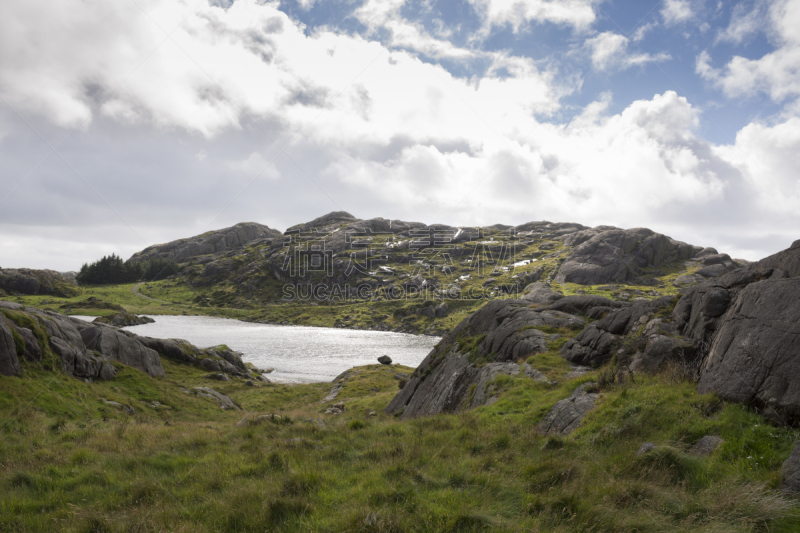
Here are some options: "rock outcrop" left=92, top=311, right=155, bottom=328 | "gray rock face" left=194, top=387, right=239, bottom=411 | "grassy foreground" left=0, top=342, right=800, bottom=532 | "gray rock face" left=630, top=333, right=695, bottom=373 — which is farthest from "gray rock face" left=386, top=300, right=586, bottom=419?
"rock outcrop" left=92, top=311, right=155, bottom=328

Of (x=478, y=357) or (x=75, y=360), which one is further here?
(x=75, y=360)

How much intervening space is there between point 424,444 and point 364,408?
28122mm

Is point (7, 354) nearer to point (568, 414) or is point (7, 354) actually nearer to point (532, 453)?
point (532, 453)

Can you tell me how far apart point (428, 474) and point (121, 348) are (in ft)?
141

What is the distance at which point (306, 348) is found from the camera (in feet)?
381

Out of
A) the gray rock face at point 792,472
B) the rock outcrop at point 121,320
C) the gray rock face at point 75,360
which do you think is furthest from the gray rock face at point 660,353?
the rock outcrop at point 121,320

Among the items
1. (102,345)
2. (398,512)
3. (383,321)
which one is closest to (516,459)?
(398,512)

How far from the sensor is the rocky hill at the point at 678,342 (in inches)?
407

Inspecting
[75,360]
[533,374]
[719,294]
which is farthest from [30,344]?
[719,294]

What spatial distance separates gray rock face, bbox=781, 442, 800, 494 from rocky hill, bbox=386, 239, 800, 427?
215 cm

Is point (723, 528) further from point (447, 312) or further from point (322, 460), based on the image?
point (447, 312)

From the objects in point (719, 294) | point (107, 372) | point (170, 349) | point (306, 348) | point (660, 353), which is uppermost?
point (719, 294)

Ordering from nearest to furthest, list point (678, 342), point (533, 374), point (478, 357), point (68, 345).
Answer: point (678, 342)
point (533, 374)
point (478, 357)
point (68, 345)

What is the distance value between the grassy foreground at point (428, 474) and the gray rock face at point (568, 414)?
550 mm
